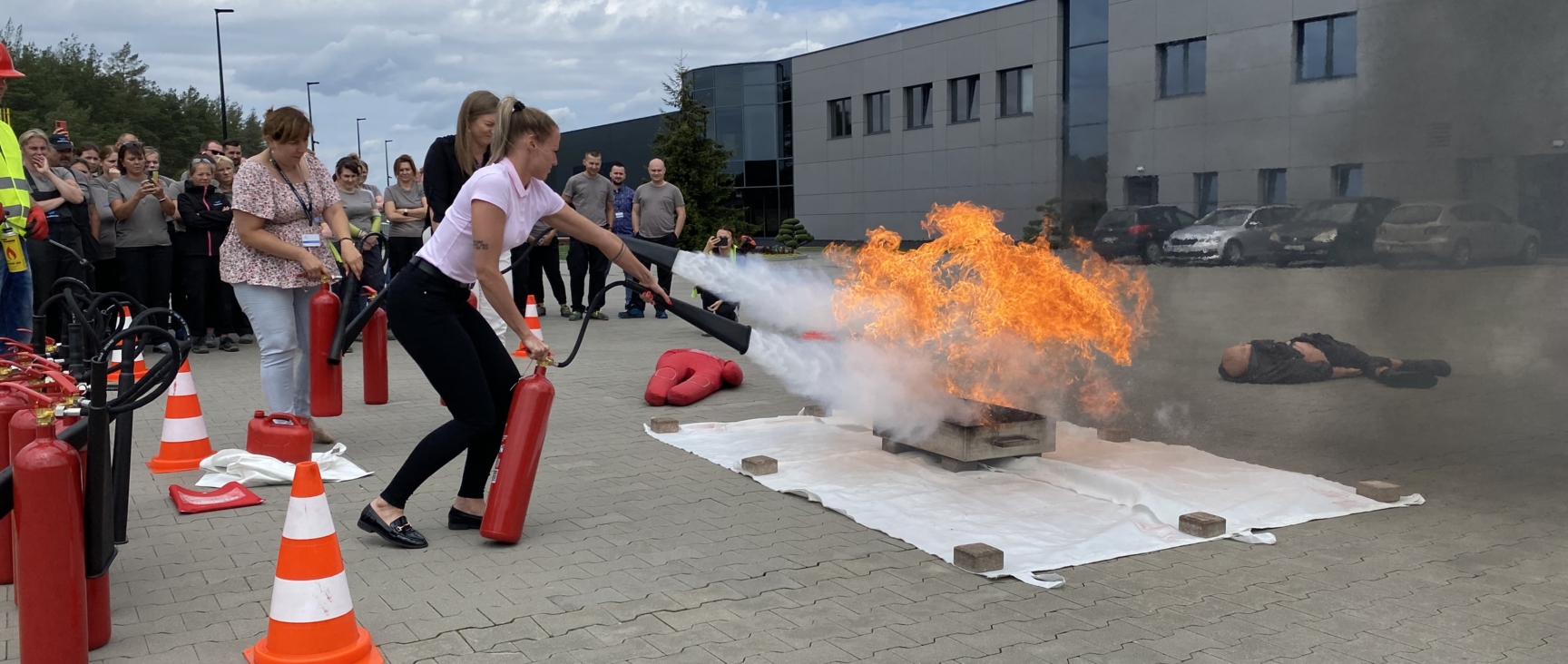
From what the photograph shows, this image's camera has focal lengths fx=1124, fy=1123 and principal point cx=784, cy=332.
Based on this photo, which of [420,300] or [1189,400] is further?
[1189,400]

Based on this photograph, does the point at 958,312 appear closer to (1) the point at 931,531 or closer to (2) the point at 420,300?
(1) the point at 931,531

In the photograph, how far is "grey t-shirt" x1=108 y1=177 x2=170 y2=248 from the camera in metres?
11.2

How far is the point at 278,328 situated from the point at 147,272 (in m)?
6.11

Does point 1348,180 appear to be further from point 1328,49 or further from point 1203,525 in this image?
point 1203,525

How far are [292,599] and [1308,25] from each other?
7.44 metres

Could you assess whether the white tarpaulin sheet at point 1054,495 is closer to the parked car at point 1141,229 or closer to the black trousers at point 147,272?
the parked car at point 1141,229

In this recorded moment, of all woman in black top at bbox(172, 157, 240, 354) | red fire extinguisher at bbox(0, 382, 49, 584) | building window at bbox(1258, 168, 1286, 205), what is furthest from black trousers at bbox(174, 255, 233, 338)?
building window at bbox(1258, 168, 1286, 205)

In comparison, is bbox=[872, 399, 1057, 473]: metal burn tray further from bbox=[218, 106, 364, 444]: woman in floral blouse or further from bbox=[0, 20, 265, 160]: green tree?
bbox=[0, 20, 265, 160]: green tree

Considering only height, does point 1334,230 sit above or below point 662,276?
above

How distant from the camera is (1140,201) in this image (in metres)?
10.7

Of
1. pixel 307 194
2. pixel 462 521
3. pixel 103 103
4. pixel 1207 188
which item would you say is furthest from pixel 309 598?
pixel 103 103

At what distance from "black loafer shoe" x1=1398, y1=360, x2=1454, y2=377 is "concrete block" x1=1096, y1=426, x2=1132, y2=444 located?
2664 millimetres

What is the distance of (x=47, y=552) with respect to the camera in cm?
325

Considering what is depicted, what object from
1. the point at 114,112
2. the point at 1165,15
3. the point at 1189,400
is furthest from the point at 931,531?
the point at 114,112
